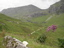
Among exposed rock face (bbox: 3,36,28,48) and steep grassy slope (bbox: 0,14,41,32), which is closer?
exposed rock face (bbox: 3,36,28,48)

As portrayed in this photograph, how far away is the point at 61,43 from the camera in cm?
1739

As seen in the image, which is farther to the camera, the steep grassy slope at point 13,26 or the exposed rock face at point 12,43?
the steep grassy slope at point 13,26

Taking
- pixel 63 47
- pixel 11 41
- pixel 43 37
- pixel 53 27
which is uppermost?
pixel 53 27

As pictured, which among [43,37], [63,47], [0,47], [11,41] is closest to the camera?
[0,47]

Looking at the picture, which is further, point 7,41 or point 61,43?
point 61,43

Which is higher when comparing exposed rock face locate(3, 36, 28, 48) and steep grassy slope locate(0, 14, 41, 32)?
steep grassy slope locate(0, 14, 41, 32)

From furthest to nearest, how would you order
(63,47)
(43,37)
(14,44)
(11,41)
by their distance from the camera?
(43,37) → (63,47) → (11,41) → (14,44)

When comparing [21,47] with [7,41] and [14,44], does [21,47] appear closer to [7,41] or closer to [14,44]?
[14,44]

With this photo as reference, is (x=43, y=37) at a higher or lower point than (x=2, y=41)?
higher

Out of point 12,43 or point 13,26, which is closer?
point 12,43

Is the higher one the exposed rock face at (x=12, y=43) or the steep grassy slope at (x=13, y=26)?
the steep grassy slope at (x=13, y=26)

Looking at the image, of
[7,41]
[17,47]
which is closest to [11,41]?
[7,41]

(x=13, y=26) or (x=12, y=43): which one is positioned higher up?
(x=13, y=26)

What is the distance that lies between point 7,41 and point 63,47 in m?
8.65
